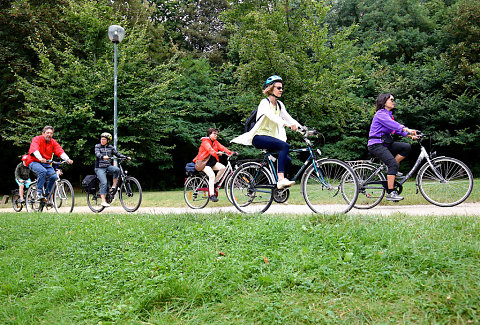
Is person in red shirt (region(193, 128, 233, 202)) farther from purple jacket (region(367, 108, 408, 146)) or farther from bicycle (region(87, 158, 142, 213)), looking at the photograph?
purple jacket (region(367, 108, 408, 146))

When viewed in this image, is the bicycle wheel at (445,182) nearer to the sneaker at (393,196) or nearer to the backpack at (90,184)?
the sneaker at (393,196)

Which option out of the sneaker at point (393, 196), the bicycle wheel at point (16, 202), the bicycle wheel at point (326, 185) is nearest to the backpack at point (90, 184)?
the bicycle wheel at point (16, 202)

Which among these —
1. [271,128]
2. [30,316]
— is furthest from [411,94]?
[30,316]

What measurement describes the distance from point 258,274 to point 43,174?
7759 millimetres

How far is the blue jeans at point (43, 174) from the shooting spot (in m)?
9.08

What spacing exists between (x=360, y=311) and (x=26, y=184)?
1090 centimetres

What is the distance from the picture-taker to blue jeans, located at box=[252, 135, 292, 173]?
18.8 feet

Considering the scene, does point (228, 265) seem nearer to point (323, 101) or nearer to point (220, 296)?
point (220, 296)

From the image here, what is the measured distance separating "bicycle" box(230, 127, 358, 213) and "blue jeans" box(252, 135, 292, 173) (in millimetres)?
197

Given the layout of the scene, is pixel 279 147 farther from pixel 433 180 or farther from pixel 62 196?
pixel 62 196

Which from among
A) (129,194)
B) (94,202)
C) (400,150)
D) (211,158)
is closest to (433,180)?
(400,150)

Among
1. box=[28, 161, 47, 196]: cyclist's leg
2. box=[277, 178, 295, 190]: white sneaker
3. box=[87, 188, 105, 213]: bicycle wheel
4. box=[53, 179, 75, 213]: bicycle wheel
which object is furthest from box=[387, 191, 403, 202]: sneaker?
box=[28, 161, 47, 196]: cyclist's leg

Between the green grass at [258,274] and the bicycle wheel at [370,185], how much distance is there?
75.1 inches

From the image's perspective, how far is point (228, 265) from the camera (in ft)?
11.2
